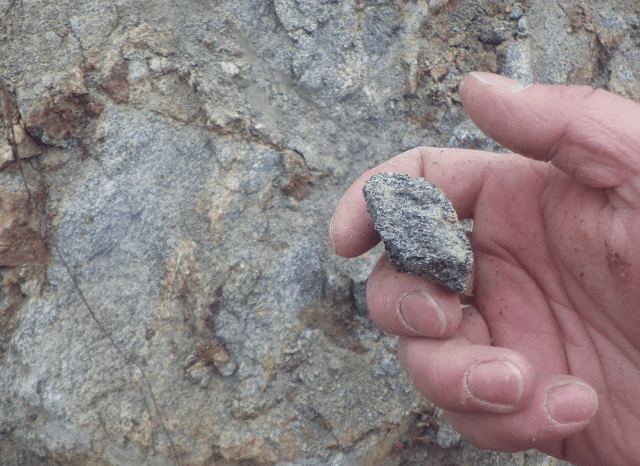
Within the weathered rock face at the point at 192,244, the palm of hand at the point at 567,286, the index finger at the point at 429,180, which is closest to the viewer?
the palm of hand at the point at 567,286

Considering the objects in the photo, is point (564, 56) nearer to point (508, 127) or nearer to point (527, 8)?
point (527, 8)

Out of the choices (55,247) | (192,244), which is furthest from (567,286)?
(55,247)

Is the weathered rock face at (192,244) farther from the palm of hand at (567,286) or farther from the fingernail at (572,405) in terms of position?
the fingernail at (572,405)

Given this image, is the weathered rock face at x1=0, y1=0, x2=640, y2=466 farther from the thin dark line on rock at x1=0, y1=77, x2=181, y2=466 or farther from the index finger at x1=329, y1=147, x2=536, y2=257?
the index finger at x1=329, y1=147, x2=536, y2=257

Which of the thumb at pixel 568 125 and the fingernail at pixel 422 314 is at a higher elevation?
the thumb at pixel 568 125

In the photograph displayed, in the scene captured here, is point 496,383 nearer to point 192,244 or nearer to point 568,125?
point 568,125

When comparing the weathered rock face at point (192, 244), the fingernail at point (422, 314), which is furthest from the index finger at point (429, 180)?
the weathered rock face at point (192, 244)

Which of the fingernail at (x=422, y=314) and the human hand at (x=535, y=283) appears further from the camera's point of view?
the fingernail at (x=422, y=314)

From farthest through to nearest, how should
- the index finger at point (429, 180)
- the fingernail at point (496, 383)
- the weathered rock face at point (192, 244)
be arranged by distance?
1. the weathered rock face at point (192, 244)
2. the index finger at point (429, 180)
3. the fingernail at point (496, 383)
